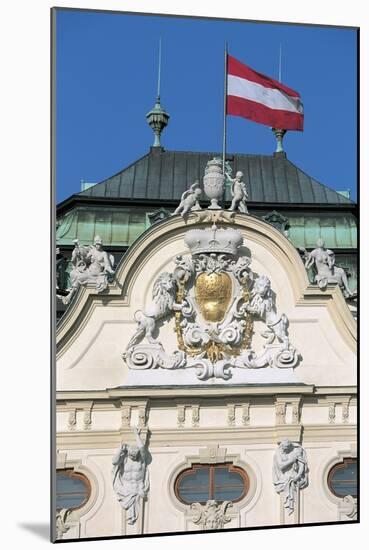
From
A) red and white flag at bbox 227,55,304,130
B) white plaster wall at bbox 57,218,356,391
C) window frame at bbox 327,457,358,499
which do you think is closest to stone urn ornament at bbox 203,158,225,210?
white plaster wall at bbox 57,218,356,391

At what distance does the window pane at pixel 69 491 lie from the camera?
17609mm

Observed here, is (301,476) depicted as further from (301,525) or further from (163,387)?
(163,387)

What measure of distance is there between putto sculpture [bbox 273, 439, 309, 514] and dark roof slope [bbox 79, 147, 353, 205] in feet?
9.17

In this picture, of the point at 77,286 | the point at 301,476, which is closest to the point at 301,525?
the point at 301,476

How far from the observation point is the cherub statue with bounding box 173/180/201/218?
1809 centimetres

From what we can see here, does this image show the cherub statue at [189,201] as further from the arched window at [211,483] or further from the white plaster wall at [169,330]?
the arched window at [211,483]

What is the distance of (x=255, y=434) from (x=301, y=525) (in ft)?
3.76

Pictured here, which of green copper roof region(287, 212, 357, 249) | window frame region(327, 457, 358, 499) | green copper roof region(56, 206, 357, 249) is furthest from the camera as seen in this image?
green copper roof region(287, 212, 357, 249)

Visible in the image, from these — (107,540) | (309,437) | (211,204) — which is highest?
(211,204)

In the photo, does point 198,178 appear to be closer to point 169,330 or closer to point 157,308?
point 157,308

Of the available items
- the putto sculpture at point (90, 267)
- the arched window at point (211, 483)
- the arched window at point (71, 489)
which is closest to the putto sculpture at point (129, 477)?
the arched window at point (71, 489)

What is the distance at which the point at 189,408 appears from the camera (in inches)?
709

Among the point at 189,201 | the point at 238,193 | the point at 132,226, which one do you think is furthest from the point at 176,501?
the point at 238,193

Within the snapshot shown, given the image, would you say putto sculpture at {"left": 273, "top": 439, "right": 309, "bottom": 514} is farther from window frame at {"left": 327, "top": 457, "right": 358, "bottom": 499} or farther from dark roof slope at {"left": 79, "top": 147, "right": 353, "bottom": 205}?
dark roof slope at {"left": 79, "top": 147, "right": 353, "bottom": 205}
